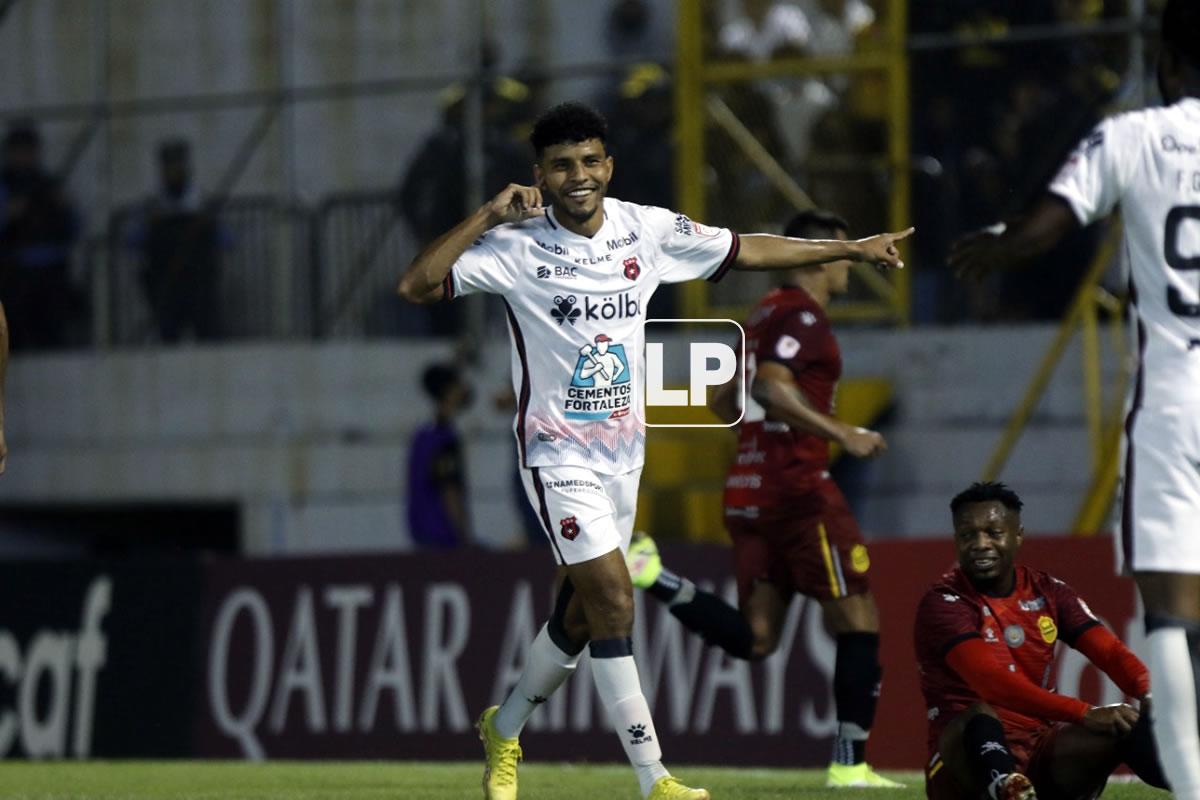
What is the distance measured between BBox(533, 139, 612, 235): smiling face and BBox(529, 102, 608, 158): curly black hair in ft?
0.06

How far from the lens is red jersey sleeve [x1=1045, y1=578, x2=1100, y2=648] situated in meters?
8.16

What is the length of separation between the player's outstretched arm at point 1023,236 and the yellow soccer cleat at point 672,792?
7.00 ft

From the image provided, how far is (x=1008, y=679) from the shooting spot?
7.89 meters

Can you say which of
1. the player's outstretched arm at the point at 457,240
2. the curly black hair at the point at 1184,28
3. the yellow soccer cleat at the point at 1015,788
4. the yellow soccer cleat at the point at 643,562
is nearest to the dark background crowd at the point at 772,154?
the yellow soccer cleat at the point at 643,562

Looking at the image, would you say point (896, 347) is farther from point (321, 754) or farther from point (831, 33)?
point (321, 754)

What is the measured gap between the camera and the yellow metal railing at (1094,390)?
14617 mm

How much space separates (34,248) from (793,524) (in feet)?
38.1

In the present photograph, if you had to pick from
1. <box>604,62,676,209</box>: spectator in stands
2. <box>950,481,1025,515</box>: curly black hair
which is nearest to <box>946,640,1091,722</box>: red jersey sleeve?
<box>950,481,1025,515</box>: curly black hair

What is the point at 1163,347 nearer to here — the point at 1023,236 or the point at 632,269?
the point at 1023,236

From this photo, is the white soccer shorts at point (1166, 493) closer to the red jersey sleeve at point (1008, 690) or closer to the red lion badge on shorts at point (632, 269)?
the red jersey sleeve at point (1008, 690)

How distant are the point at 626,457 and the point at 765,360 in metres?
1.80

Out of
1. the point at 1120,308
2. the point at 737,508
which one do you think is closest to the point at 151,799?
the point at 737,508

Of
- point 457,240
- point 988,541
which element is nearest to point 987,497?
point 988,541

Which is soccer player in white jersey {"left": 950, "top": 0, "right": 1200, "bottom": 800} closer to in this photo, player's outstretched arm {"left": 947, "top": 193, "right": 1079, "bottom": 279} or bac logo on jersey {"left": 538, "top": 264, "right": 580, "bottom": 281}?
player's outstretched arm {"left": 947, "top": 193, "right": 1079, "bottom": 279}
